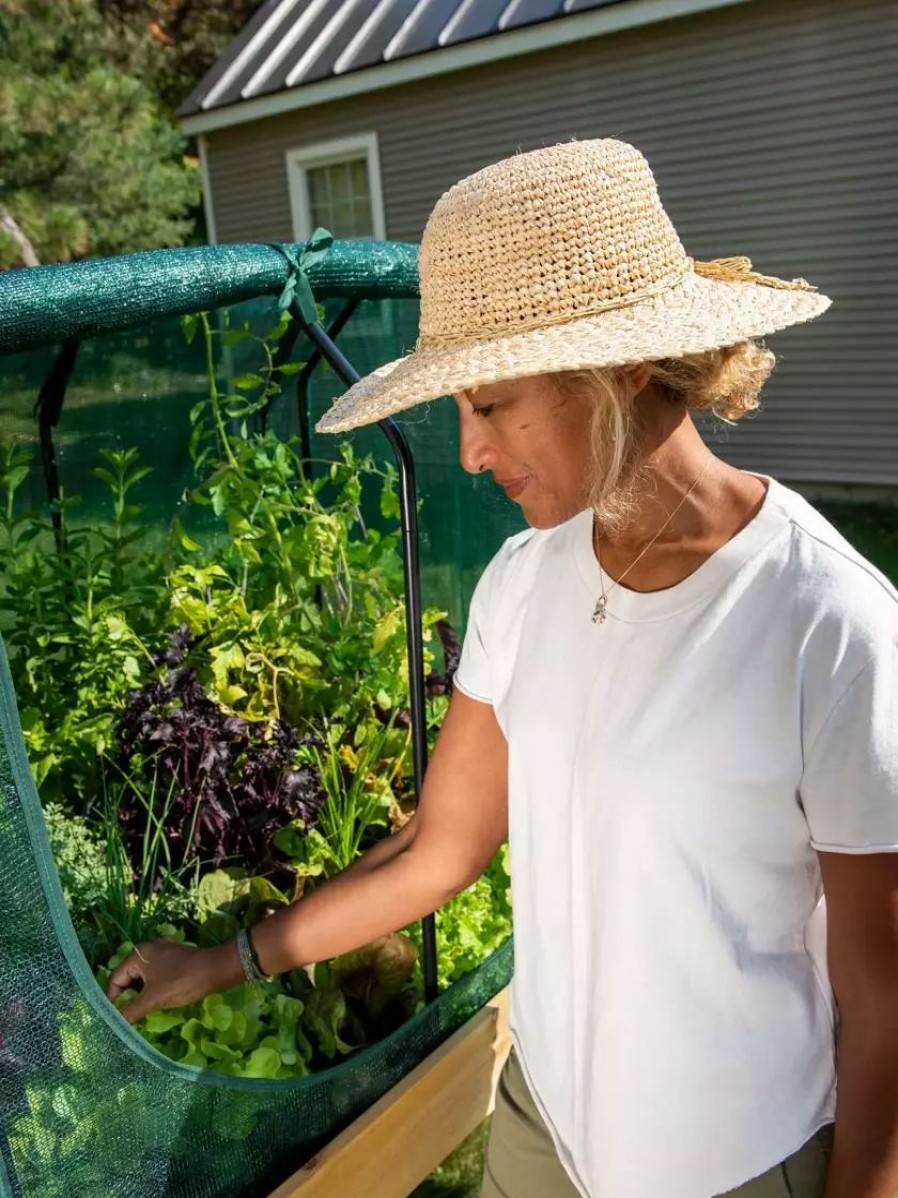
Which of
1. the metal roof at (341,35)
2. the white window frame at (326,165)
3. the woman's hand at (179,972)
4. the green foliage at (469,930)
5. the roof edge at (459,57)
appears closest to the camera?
the woman's hand at (179,972)

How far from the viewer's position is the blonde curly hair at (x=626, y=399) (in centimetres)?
115

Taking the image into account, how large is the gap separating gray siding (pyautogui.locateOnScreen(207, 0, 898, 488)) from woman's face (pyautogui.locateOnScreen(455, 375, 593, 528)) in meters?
6.93

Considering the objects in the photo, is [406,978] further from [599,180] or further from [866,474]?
[866,474]

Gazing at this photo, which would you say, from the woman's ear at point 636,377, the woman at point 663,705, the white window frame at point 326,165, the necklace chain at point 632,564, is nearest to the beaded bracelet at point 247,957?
the woman at point 663,705

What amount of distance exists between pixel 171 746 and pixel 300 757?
11.9 inches

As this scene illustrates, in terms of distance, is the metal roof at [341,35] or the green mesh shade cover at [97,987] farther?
the metal roof at [341,35]

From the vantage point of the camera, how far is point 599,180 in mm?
1094

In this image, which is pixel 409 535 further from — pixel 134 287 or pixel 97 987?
pixel 97 987

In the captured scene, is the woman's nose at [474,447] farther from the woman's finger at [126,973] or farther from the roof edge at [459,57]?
the roof edge at [459,57]

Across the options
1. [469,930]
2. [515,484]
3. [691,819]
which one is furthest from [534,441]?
[469,930]

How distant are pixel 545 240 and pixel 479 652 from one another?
542mm

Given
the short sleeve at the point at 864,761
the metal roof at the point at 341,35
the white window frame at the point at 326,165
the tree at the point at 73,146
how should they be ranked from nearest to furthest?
the short sleeve at the point at 864,761 → the metal roof at the point at 341,35 → the white window frame at the point at 326,165 → the tree at the point at 73,146

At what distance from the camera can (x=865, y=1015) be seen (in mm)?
1115

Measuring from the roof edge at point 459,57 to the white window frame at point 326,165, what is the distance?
382mm
